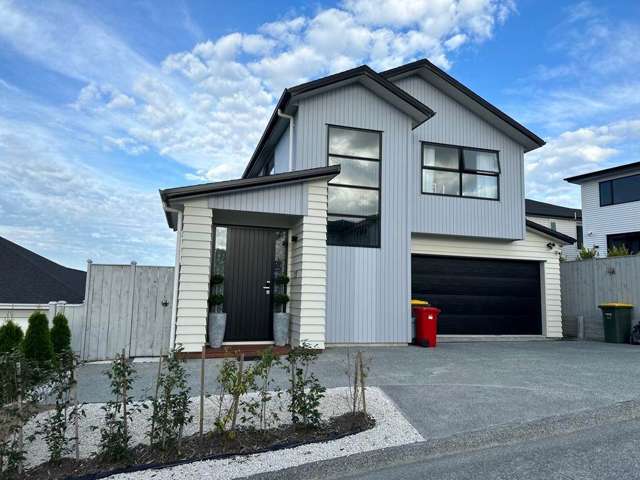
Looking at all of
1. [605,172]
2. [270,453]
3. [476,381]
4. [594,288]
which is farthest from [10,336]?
[605,172]

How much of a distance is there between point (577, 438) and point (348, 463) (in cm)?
213

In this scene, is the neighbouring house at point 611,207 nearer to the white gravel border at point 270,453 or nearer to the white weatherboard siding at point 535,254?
the white weatherboard siding at point 535,254

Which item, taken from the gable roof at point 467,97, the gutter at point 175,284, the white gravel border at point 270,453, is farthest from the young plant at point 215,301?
the gable roof at point 467,97

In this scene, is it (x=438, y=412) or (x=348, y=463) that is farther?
(x=438, y=412)

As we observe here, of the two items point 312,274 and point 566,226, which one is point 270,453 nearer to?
point 312,274

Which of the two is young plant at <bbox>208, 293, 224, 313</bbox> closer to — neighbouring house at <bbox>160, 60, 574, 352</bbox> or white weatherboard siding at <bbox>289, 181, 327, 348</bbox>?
neighbouring house at <bbox>160, 60, 574, 352</bbox>

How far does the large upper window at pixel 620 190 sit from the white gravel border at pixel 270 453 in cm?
1931

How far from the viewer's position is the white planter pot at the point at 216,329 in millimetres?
7531

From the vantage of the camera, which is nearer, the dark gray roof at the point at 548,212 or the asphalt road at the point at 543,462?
the asphalt road at the point at 543,462

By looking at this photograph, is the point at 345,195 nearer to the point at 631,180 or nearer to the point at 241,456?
the point at 241,456

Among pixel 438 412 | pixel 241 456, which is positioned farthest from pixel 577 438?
pixel 241 456

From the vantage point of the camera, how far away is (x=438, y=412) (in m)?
4.43

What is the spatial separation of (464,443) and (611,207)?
65.1ft

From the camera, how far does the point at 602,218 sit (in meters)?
19.6
